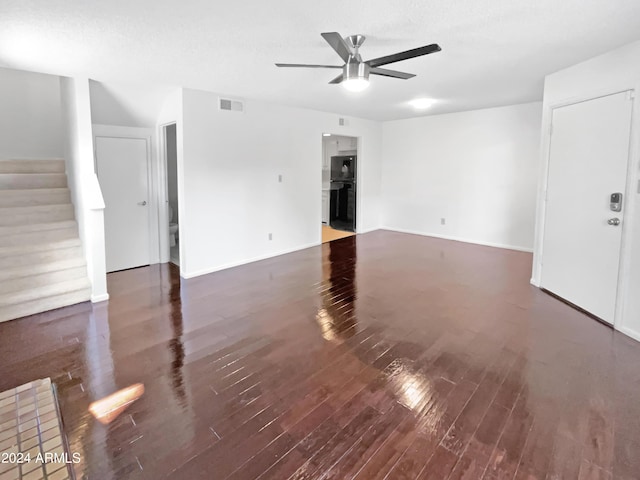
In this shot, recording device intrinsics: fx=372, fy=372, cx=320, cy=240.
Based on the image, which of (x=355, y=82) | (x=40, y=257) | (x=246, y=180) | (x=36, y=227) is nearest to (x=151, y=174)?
(x=246, y=180)

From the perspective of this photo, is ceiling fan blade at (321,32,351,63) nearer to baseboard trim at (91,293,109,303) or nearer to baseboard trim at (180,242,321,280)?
baseboard trim at (180,242,321,280)

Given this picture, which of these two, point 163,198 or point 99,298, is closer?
point 99,298

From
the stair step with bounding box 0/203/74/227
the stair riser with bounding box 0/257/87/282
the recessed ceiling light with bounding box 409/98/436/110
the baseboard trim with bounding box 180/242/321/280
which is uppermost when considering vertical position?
the recessed ceiling light with bounding box 409/98/436/110

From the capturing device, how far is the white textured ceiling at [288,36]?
2.35m

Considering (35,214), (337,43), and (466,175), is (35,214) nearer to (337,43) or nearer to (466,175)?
(337,43)

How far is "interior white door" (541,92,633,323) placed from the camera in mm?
3260

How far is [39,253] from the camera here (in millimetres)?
3904

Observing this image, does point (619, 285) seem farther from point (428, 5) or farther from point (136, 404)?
point (136, 404)

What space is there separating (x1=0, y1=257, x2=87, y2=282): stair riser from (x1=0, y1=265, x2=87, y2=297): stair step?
0.08ft

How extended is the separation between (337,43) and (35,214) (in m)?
3.89

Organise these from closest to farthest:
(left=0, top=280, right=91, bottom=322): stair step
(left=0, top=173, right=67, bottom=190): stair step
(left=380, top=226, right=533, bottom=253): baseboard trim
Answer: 1. (left=0, top=280, right=91, bottom=322): stair step
2. (left=0, top=173, right=67, bottom=190): stair step
3. (left=380, top=226, right=533, bottom=253): baseboard trim

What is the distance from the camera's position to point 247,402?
2.23m

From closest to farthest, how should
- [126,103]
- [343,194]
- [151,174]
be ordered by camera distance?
[126,103] < [151,174] < [343,194]

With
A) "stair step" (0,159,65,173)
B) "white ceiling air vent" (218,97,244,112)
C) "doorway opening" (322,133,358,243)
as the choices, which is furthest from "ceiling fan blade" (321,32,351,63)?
"doorway opening" (322,133,358,243)
